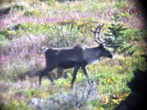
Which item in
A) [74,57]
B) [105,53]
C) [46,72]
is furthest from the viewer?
[105,53]

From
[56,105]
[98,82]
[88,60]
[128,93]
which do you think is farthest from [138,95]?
[56,105]

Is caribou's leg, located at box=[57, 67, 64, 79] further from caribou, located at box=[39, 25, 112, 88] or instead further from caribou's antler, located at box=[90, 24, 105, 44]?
caribou's antler, located at box=[90, 24, 105, 44]

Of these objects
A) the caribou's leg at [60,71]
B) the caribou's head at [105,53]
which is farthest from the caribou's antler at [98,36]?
the caribou's leg at [60,71]

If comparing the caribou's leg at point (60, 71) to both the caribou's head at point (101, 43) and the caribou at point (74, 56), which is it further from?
the caribou's head at point (101, 43)

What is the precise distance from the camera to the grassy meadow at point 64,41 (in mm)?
4035

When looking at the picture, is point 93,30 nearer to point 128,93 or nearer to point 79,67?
point 79,67

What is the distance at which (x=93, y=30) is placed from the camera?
4.57 metres

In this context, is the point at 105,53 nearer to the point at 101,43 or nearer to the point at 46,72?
the point at 101,43

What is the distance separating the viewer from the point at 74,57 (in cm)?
427

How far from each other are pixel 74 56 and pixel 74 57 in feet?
0.06

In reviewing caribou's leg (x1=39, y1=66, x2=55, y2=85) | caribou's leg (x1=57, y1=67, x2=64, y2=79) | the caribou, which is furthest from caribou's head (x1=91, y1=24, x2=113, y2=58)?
caribou's leg (x1=39, y1=66, x2=55, y2=85)

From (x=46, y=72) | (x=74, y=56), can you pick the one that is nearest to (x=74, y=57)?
(x=74, y=56)

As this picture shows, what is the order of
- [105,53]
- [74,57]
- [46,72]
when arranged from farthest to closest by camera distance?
[105,53] → [74,57] → [46,72]

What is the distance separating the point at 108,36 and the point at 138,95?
1.11 metres
